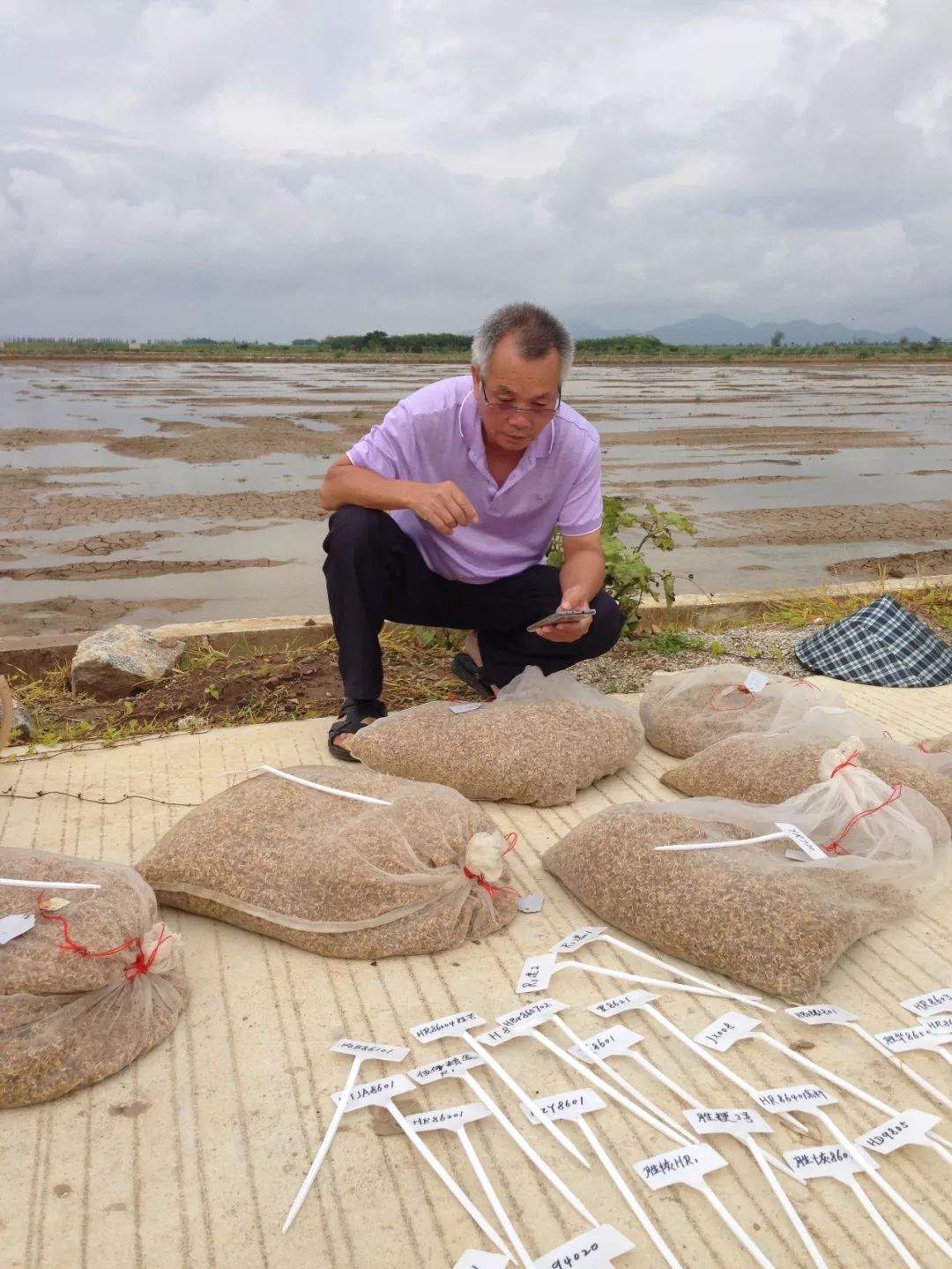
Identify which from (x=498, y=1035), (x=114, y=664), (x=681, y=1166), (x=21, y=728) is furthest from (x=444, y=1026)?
(x=114, y=664)

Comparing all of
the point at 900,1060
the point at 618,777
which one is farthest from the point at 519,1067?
the point at 618,777

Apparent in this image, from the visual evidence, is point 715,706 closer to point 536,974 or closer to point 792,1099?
point 536,974

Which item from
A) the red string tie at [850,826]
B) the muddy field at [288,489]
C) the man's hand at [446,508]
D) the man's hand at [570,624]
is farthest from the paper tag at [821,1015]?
the muddy field at [288,489]

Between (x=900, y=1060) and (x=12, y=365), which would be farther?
(x=12, y=365)

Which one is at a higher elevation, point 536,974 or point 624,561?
point 624,561

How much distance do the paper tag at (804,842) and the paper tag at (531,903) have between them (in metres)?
0.55

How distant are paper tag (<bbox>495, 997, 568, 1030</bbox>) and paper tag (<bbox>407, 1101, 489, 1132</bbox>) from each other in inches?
8.1

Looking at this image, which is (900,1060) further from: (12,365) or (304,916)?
A: (12,365)

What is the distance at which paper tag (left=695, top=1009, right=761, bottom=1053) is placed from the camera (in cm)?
181

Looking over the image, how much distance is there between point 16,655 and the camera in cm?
398

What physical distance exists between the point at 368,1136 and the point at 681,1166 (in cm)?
49

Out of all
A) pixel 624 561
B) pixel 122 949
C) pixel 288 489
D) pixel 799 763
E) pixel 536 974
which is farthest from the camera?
pixel 288 489

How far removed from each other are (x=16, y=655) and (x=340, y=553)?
163cm

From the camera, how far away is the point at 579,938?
83.7 inches
